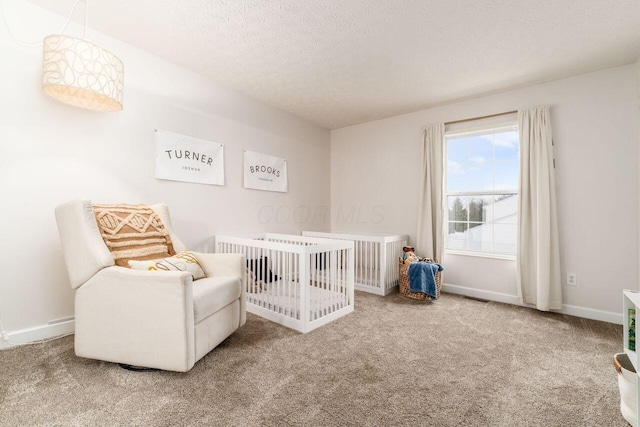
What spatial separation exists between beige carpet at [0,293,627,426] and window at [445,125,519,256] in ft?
3.97

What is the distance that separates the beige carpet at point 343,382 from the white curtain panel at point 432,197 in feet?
4.37

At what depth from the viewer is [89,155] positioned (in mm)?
2225

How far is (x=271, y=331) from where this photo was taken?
2201mm

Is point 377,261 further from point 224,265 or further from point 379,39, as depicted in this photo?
point 379,39

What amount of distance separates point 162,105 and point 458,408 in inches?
122

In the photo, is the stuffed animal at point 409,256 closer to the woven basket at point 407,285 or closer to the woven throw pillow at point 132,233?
the woven basket at point 407,285

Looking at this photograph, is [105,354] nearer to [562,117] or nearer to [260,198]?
[260,198]

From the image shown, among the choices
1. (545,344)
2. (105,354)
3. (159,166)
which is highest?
(159,166)

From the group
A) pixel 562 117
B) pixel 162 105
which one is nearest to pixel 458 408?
pixel 562 117

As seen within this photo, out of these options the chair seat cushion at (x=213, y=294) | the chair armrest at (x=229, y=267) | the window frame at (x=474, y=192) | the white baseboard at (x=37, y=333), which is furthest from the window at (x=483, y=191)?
the white baseboard at (x=37, y=333)

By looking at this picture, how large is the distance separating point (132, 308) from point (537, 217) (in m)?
3.39

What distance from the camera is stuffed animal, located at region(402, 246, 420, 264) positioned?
328 cm

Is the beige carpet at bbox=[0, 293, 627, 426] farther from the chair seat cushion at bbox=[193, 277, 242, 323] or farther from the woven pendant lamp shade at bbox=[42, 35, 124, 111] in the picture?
the woven pendant lamp shade at bbox=[42, 35, 124, 111]

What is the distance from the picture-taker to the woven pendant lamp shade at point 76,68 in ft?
5.80
